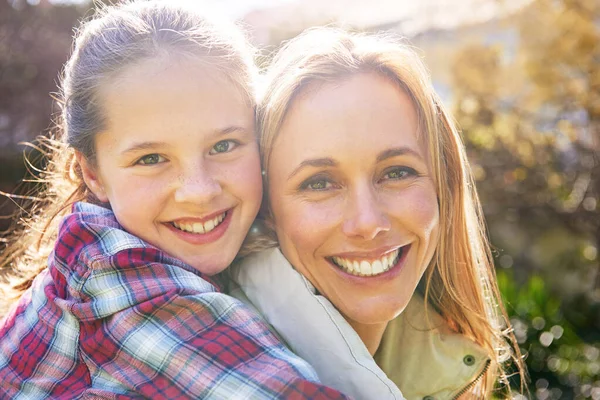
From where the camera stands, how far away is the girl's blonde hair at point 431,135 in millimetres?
2645

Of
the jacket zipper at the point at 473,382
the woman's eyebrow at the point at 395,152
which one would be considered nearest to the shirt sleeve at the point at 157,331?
the woman's eyebrow at the point at 395,152

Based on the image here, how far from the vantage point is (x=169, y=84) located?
2.54 m

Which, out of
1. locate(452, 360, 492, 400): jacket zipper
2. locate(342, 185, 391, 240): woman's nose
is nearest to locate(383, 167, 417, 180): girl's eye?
locate(342, 185, 391, 240): woman's nose

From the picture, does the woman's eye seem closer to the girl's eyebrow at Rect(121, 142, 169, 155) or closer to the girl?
the girl

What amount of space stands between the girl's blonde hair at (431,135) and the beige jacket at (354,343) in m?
0.11

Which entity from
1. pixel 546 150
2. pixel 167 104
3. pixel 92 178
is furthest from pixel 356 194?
pixel 546 150

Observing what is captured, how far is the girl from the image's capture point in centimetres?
218

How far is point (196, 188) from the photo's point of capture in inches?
99.2

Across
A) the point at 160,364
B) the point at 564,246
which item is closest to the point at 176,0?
the point at 160,364

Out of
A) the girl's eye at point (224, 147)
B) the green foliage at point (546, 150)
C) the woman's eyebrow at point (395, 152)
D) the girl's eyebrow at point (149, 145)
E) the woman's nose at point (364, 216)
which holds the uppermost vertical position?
the girl's eyebrow at point (149, 145)

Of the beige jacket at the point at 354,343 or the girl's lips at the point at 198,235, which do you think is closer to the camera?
the beige jacket at the point at 354,343

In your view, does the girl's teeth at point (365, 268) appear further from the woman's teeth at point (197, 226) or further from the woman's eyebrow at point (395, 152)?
the woman's teeth at point (197, 226)

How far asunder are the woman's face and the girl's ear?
2.13 ft

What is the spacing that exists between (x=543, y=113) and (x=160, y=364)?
225 inches
